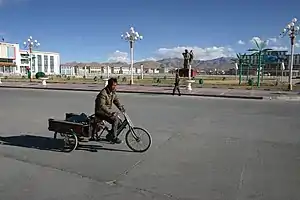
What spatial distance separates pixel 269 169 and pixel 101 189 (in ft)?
9.91

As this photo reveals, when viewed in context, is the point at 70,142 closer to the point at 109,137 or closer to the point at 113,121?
the point at 109,137

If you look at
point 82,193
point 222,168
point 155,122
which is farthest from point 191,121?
point 82,193

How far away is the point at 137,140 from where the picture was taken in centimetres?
754

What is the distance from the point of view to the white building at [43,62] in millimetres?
112000

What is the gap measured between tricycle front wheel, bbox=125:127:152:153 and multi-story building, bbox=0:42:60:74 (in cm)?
9509

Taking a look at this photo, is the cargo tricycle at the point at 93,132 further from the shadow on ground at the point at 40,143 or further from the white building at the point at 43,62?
the white building at the point at 43,62

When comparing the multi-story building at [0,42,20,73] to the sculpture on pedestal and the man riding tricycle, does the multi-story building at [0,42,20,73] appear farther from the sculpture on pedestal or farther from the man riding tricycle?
the man riding tricycle

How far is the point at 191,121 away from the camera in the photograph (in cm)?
1231

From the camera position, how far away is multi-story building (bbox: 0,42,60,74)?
104 m

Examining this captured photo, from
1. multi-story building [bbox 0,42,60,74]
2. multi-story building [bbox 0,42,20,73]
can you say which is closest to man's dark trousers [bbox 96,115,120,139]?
multi-story building [bbox 0,42,60,74]

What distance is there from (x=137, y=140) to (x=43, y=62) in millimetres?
116650

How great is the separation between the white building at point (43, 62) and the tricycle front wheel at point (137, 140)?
106507 mm

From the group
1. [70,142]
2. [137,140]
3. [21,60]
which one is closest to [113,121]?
[137,140]

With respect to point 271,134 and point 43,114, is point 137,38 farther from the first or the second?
point 271,134
